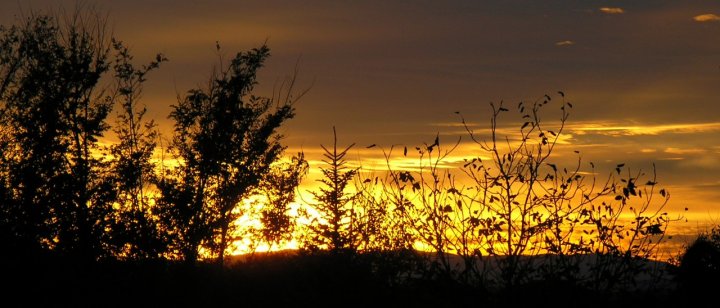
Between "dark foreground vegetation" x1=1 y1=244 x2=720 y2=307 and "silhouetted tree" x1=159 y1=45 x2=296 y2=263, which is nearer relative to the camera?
"dark foreground vegetation" x1=1 y1=244 x2=720 y2=307

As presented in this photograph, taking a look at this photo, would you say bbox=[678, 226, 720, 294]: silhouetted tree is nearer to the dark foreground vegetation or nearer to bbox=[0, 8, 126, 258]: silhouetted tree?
the dark foreground vegetation

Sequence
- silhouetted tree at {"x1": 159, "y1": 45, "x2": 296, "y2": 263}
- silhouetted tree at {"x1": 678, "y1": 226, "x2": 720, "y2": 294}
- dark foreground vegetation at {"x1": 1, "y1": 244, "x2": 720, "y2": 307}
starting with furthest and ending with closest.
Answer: silhouetted tree at {"x1": 159, "y1": 45, "x2": 296, "y2": 263} < silhouetted tree at {"x1": 678, "y1": 226, "x2": 720, "y2": 294} < dark foreground vegetation at {"x1": 1, "y1": 244, "x2": 720, "y2": 307}

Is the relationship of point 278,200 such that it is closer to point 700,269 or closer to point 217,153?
point 217,153

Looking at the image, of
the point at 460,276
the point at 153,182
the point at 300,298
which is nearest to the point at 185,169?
the point at 153,182

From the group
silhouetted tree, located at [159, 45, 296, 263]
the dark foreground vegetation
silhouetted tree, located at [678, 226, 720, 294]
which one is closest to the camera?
the dark foreground vegetation

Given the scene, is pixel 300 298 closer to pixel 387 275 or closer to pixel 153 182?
pixel 387 275

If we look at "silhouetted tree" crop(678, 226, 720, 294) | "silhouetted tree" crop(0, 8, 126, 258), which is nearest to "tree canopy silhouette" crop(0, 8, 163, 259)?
"silhouetted tree" crop(0, 8, 126, 258)

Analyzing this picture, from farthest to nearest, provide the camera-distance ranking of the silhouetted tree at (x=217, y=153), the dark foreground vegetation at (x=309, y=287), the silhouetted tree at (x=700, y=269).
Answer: the silhouetted tree at (x=217, y=153) → the silhouetted tree at (x=700, y=269) → the dark foreground vegetation at (x=309, y=287)

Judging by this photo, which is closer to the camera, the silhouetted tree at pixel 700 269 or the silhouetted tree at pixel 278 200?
the silhouetted tree at pixel 700 269

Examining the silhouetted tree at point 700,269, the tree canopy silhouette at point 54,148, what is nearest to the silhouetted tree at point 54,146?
the tree canopy silhouette at point 54,148

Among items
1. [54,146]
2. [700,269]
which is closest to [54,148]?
[54,146]

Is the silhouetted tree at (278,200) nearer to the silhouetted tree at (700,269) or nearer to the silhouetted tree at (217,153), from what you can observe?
the silhouetted tree at (217,153)

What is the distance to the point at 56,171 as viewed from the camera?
34531 millimetres

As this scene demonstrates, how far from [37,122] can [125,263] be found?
27.8ft
